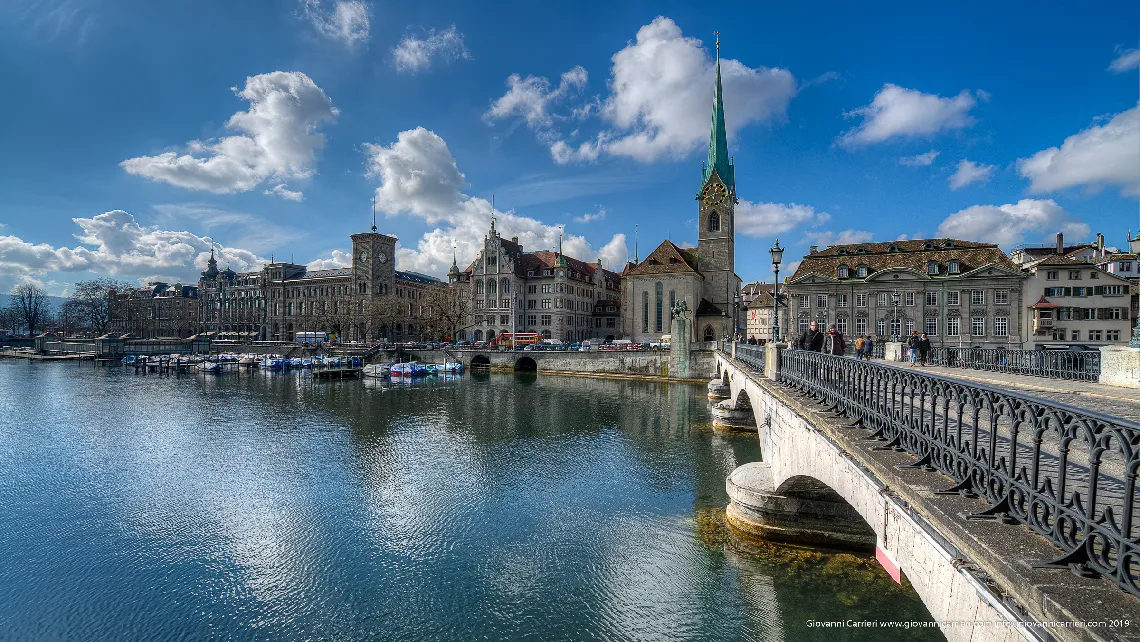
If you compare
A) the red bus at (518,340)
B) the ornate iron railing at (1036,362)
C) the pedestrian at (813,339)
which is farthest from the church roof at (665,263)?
the pedestrian at (813,339)

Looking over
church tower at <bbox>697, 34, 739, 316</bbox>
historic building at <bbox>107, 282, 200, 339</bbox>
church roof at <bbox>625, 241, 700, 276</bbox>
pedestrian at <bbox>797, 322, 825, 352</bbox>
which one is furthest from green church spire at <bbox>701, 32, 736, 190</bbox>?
historic building at <bbox>107, 282, 200, 339</bbox>

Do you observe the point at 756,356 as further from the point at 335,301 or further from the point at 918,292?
the point at 335,301

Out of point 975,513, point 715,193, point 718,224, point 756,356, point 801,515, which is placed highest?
point 715,193

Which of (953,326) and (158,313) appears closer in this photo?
(953,326)

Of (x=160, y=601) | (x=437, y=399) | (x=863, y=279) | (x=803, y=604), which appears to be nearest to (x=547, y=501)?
(x=803, y=604)

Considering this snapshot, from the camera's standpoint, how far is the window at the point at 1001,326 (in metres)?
49.3

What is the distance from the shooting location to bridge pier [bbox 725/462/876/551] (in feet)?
41.2

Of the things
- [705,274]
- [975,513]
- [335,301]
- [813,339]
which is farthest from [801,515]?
[335,301]

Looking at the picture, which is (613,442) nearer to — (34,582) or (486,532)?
(486,532)

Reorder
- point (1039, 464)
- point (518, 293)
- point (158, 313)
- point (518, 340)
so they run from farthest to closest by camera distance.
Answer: point (158, 313), point (518, 293), point (518, 340), point (1039, 464)

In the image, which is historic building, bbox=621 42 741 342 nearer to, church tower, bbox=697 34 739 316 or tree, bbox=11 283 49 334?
church tower, bbox=697 34 739 316

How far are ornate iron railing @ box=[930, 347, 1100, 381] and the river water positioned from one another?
31.0 feet

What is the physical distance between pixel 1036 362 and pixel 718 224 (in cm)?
5841

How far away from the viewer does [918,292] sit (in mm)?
51781
